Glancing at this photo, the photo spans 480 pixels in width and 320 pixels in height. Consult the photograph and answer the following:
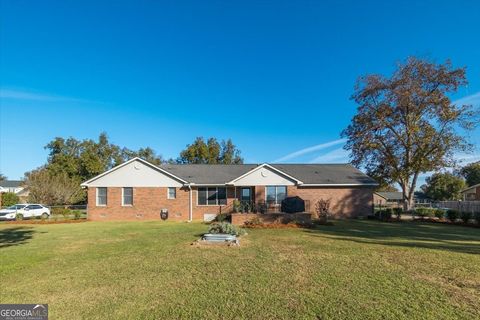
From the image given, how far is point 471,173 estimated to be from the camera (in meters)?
82.8

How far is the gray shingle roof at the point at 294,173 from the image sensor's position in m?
26.1

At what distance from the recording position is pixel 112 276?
7434 millimetres

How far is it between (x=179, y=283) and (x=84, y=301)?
185 cm

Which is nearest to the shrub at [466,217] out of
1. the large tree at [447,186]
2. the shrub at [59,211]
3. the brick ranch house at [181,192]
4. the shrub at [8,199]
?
the brick ranch house at [181,192]

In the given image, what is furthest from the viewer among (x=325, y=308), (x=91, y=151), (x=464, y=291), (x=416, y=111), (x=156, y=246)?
(x=91, y=151)

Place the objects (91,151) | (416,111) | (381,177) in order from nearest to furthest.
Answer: (416,111) < (381,177) < (91,151)

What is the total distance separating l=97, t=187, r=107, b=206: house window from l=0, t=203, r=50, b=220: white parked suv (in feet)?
18.5

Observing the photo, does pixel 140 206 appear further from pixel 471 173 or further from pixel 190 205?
pixel 471 173

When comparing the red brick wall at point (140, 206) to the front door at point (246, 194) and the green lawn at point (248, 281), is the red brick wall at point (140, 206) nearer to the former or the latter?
the front door at point (246, 194)

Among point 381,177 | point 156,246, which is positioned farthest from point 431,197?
point 156,246

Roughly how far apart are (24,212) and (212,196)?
16878mm

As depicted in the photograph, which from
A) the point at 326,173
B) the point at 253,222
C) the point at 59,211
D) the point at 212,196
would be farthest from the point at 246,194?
the point at 59,211

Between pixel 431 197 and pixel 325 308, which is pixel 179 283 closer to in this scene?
pixel 325 308

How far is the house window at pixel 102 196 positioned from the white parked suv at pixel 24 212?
5647 millimetres
